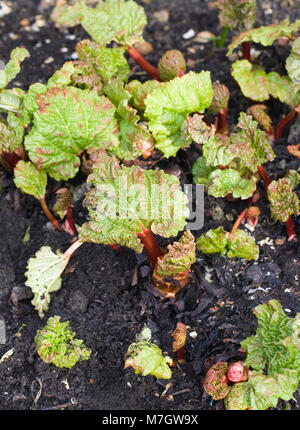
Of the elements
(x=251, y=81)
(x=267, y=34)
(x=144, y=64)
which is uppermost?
(x=267, y=34)

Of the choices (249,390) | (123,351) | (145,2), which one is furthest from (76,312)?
(145,2)

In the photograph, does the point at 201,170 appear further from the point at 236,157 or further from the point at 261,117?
the point at 261,117

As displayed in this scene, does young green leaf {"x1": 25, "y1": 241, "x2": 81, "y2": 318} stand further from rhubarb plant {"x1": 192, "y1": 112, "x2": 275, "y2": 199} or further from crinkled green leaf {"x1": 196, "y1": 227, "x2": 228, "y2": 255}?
rhubarb plant {"x1": 192, "y1": 112, "x2": 275, "y2": 199}

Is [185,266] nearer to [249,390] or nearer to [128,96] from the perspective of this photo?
[249,390]

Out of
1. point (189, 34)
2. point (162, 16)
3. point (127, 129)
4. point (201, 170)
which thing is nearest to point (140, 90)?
point (127, 129)

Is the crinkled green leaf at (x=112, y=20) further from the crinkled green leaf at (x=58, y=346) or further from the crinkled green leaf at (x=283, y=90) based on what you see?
the crinkled green leaf at (x=58, y=346)
